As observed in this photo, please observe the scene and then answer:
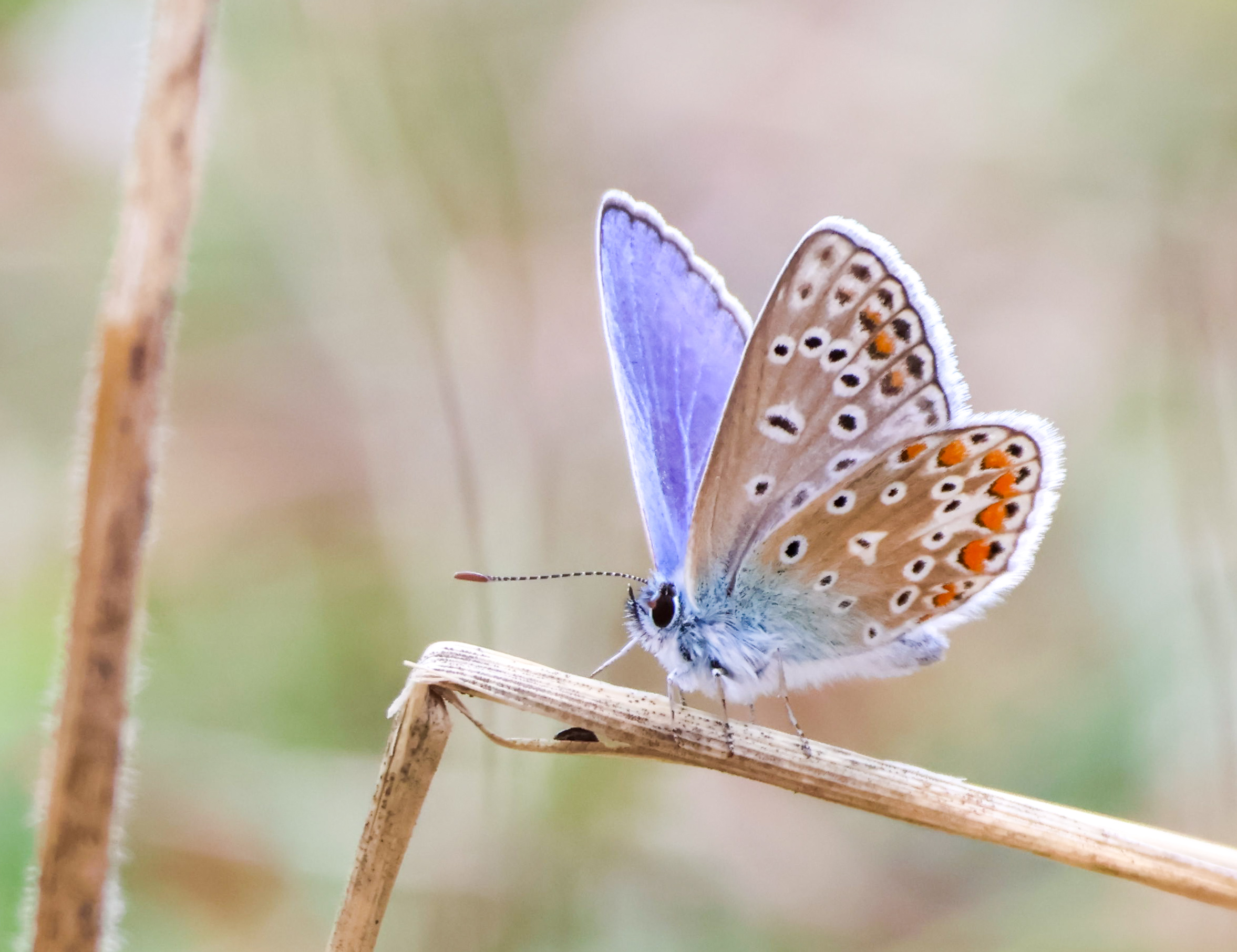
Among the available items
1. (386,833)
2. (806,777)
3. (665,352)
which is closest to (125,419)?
(386,833)

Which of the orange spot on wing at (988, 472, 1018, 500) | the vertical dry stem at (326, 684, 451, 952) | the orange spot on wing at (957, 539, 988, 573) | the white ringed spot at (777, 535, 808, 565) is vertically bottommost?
the vertical dry stem at (326, 684, 451, 952)

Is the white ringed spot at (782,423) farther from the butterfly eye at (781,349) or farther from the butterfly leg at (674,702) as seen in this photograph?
the butterfly leg at (674,702)

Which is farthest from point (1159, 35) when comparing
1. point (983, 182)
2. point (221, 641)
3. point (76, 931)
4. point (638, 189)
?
point (76, 931)

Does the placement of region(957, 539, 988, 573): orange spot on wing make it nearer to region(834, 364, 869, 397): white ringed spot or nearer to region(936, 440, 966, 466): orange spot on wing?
region(936, 440, 966, 466): orange spot on wing

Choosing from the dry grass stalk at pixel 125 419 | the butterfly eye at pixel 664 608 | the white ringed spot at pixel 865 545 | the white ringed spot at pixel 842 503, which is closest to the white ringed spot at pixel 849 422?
the white ringed spot at pixel 842 503

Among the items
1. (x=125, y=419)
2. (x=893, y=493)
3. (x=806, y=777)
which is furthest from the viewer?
(x=893, y=493)

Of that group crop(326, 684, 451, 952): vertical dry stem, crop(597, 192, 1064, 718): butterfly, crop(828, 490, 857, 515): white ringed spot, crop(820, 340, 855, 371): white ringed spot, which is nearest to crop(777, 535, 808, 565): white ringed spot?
crop(597, 192, 1064, 718): butterfly

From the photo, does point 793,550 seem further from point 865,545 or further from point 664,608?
point 664,608

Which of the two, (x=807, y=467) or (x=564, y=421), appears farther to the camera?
(x=564, y=421)
